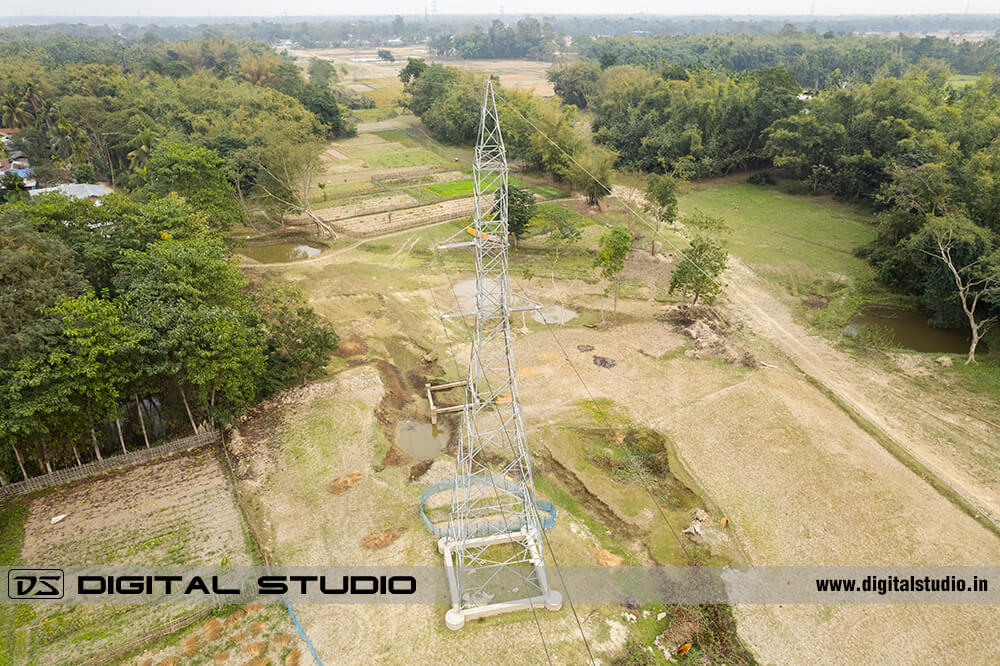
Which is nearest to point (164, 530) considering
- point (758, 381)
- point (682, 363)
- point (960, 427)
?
point (682, 363)

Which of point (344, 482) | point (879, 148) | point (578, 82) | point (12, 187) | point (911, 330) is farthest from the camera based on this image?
point (578, 82)

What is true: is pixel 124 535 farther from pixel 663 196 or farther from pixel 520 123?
pixel 520 123

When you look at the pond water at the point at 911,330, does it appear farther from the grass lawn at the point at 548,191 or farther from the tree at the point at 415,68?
the tree at the point at 415,68

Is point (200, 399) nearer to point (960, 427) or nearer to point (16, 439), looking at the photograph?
point (16, 439)

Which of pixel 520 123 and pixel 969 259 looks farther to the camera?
pixel 520 123

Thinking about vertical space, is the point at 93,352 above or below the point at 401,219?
above

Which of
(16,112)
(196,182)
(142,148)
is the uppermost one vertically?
(16,112)

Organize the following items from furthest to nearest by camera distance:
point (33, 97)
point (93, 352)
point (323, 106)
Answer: point (323, 106) → point (33, 97) → point (93, 352)

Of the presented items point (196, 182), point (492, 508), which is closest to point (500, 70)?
point (196, 182)
